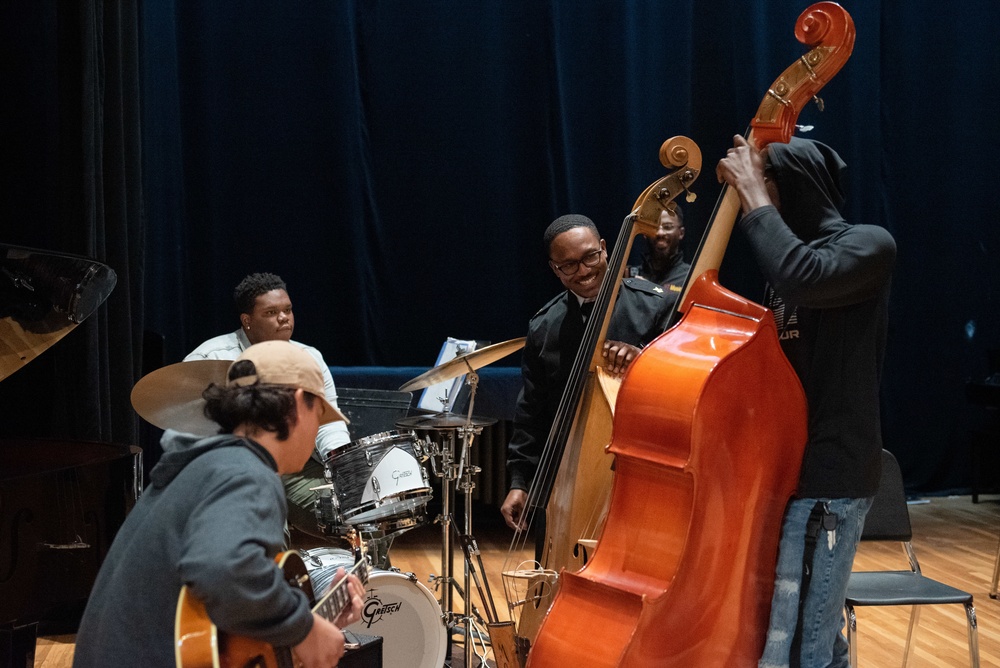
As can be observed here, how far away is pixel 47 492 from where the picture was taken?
9.14 ft

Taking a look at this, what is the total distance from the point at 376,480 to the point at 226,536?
5.74 ft

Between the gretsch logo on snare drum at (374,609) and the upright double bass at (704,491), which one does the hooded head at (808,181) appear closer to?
the upright double bass at (704,491)

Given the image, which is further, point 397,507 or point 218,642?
point 397,507

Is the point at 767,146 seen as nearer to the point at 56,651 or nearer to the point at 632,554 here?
the point at 632,554

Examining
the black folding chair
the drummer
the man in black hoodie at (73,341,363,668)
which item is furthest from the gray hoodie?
the drummer

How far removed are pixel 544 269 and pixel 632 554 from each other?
453cm

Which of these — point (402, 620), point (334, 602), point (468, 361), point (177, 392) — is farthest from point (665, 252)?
point (334, 602)

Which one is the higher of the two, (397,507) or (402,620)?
(397,507)

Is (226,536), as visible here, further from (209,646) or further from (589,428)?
(589,428)

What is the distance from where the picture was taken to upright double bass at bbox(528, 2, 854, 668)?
2160 mm

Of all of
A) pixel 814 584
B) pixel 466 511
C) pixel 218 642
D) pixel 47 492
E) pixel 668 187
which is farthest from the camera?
pixel 466 511

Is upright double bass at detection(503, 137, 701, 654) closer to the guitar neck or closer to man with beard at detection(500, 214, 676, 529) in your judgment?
man with beard at detection(500, 214, 676, 529)

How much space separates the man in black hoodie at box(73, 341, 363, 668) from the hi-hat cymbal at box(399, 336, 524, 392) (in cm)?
120

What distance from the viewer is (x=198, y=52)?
619 centimetres
